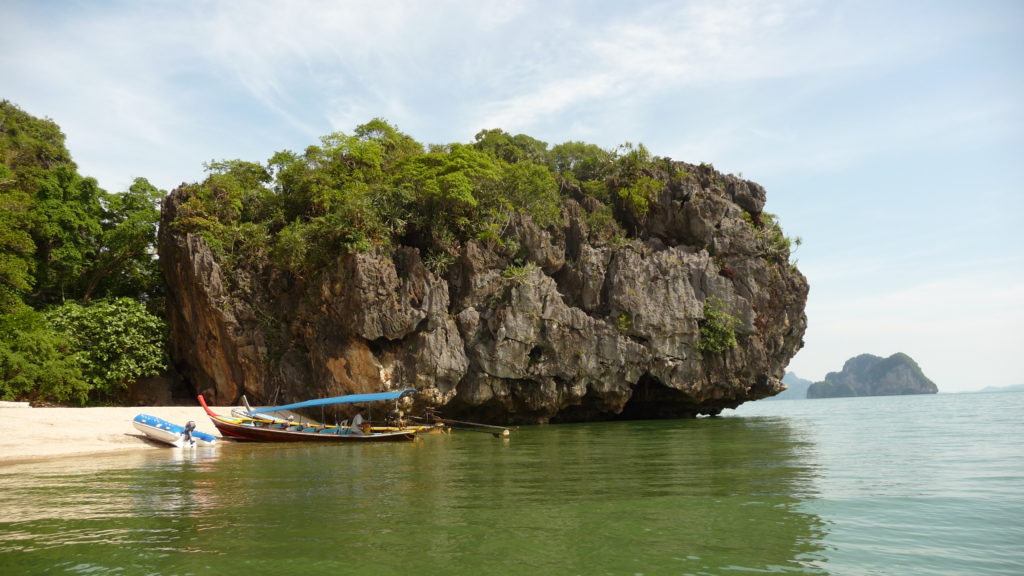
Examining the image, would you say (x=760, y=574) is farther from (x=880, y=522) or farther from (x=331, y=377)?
(x=331, y=377)

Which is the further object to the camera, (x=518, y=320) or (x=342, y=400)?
(x=518, y=320)

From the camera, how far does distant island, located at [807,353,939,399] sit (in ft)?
462

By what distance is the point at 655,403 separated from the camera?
38.6 m

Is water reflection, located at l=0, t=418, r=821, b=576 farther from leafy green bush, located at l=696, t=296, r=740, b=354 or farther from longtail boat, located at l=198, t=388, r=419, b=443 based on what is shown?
leafy green bush, located at l=696, t=296, r=740, b=354

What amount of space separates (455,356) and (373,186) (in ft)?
36.5

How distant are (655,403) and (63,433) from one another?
31.7 meters

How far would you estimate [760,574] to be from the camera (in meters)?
6.27

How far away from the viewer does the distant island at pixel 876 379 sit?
462ft

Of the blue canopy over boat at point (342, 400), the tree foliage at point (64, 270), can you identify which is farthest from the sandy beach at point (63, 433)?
the tree foliage at point (64, 270)

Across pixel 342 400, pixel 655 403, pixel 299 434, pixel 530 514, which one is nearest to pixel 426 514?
pixel 530 514

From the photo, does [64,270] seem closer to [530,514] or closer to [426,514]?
[426,514]

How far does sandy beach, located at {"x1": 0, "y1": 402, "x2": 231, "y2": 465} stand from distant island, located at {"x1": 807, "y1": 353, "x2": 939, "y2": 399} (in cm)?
16165

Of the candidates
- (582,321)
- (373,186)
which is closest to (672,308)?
(582,321)

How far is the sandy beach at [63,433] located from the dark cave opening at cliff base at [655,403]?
24.6 meters
